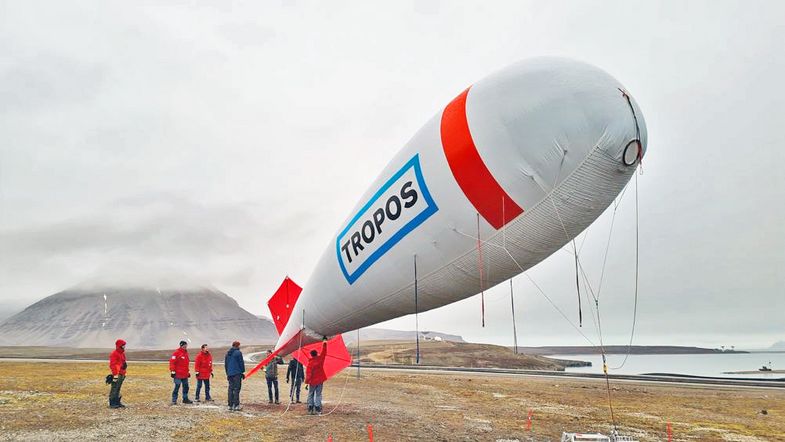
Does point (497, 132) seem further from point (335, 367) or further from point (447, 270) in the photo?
point (335, 367)

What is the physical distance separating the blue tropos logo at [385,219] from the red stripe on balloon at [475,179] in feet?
2.56

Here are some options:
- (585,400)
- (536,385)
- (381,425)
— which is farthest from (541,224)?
(536,385)

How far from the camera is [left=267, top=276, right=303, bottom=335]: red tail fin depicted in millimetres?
16781

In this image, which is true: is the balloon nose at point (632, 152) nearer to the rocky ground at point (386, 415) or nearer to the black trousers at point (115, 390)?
the rocky ground at point (386, 415)

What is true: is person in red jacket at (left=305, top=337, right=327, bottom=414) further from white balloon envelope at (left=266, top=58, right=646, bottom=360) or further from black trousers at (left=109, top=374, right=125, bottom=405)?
black trousers at (left=109, top=374, right=125, bottom=405)

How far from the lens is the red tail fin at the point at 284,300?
16781 mm

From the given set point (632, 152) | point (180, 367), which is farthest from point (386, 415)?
point (632, 152)

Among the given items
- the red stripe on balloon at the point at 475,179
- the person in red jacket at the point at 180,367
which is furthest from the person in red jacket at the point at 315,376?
the red stripe on balloon at the point at 475,179

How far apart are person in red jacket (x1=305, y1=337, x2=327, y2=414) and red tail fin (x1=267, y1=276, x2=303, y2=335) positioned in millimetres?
2581

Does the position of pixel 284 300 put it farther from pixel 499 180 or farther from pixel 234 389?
pixel 499 180

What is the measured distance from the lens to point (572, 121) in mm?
7918

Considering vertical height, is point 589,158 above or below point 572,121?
below

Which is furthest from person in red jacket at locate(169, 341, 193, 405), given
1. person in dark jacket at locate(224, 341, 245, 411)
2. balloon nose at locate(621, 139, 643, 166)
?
balloon nose at locate(621, 139, 643, 166)

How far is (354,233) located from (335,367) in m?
5.59
